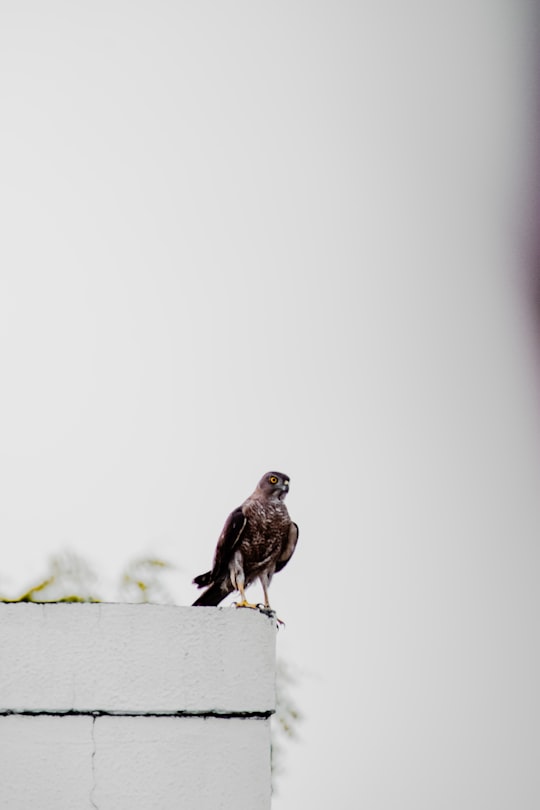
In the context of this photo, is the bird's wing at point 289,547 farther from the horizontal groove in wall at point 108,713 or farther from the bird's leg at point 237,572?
the horizontal groove in wall at point 108,713

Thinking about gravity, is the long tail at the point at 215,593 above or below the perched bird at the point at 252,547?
below

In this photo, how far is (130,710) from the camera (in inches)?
74.4

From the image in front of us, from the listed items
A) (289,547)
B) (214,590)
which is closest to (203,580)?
(214,590)

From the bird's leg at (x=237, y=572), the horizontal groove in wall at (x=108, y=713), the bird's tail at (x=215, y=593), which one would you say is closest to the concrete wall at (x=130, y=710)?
the horizontal groove in wall at (x=108, y=713)

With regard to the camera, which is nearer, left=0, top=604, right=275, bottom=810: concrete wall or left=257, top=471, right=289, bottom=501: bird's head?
left=0, top=604, right=275, bottom=810: concrete wall

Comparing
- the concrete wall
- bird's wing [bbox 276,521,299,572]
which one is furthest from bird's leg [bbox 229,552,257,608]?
the concrete wall

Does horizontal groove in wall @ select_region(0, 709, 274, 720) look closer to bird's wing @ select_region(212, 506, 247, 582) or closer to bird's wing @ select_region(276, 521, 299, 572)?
bird's wing @ select_region(212, 506, 247, 582)

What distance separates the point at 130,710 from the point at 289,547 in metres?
1.75

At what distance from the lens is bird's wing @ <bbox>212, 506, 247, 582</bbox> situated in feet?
11.2

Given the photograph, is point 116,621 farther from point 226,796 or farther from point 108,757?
point 226,796

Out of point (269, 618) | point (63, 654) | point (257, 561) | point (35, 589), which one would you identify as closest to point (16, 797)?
point (63, 654)

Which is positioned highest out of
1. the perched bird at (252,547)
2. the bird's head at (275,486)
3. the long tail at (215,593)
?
the bird's head at (275,486)

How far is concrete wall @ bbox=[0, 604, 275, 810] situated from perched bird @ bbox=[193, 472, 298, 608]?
1.38 meters

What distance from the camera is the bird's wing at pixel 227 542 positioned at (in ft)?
11.2
